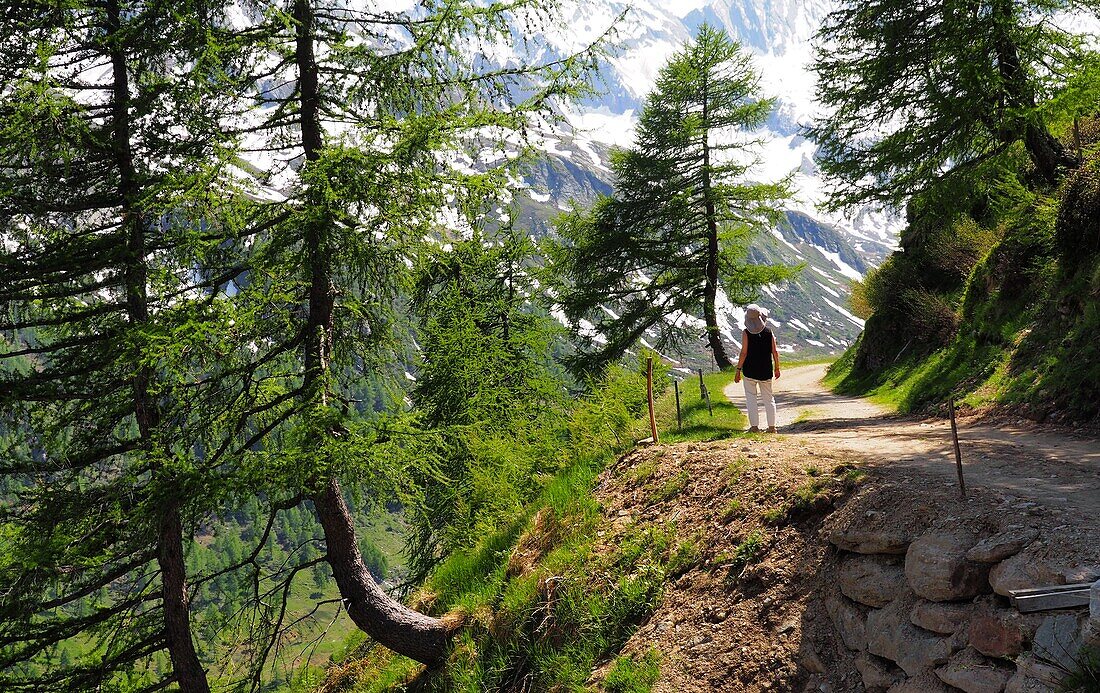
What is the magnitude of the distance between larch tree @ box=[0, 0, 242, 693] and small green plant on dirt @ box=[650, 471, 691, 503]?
445 cm

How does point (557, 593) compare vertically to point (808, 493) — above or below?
below

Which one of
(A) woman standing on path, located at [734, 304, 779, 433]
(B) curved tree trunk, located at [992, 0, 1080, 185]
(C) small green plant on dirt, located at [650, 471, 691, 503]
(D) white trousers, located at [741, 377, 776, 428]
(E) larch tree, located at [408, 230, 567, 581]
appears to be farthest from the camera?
(B) curved tree trunk, located at [992, 0, 1080, 185]

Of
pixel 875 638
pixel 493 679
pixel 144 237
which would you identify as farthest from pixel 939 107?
pixel 144 237

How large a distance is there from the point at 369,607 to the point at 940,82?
12.7m

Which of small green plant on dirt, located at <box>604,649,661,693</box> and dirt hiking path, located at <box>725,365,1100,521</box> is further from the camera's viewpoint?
small green plant on dirt, located at <box>604,649,661,693</box>

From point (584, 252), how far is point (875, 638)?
67.1 feet

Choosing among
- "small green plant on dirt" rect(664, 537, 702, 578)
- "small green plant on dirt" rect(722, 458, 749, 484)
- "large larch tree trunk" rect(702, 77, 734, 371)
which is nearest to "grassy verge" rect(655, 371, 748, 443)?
"small green plant on dirt" rect(722, 458, 749, 484)

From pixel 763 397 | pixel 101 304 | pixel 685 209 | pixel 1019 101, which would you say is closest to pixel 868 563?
pixel 763 397

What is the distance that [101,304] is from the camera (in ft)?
27.1

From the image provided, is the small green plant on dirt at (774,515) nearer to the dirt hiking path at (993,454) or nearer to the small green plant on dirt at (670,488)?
the dirt hiking path at (993,454)

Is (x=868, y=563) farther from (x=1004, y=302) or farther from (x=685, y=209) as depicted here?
(x=685, y=209)

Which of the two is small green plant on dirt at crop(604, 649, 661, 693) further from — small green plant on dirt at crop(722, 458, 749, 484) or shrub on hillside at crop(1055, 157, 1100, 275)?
shrub on hillside at crop(1055, 157, 1100, 275)

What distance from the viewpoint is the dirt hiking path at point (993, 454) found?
5105 millimetres

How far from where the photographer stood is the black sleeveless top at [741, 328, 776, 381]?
925 centimetres
